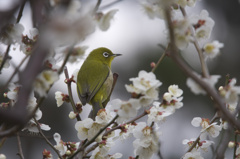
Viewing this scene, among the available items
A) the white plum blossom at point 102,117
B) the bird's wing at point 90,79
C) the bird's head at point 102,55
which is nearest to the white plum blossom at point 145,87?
the white plum blossom at point 102,117

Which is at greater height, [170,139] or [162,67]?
[162,67]

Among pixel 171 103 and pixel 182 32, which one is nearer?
pixel 182 32

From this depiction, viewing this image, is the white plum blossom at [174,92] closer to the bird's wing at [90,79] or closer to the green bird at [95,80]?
the green bird at [95,80]

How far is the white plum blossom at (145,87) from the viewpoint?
5.71ft

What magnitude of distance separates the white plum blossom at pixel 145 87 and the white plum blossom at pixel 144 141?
1.12 ft

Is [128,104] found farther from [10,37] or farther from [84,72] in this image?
[84,72]

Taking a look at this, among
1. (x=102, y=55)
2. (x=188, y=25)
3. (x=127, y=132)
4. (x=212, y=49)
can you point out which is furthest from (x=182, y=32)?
(x=102, y=55)

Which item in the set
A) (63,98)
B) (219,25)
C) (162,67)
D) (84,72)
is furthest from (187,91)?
(63,98)

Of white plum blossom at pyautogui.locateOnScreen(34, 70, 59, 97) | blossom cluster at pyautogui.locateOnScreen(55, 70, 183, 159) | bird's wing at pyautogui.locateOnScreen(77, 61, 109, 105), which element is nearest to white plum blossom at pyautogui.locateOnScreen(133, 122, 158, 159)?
blossom cluster at pyautogui.locateOnScreen(55, 70, 183, 159)

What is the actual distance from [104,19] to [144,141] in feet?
2.31

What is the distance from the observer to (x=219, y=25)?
30.6 feet

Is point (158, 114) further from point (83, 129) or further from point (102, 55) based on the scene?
point (102, 55)

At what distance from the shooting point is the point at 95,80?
386 centimetres

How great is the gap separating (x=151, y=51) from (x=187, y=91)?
1157 mm
